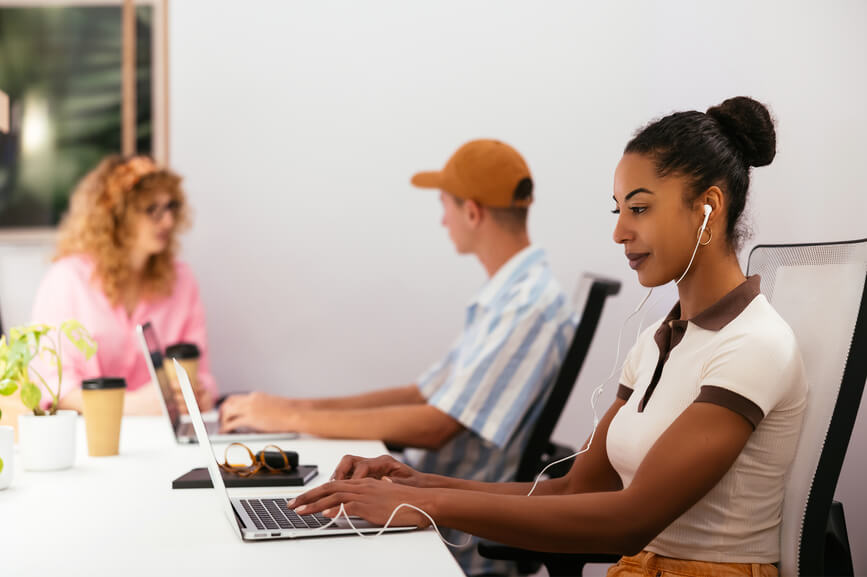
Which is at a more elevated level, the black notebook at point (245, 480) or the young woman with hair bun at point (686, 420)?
the young woman with hair bun at point (686, 420)

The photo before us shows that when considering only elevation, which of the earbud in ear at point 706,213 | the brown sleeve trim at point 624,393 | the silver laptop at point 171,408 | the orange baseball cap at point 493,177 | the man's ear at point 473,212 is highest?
the orange baseball cap at point 493,177

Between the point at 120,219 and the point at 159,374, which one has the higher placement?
the point at 120,219

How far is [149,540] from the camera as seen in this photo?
1.11m

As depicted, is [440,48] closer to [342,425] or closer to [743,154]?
[342,425]

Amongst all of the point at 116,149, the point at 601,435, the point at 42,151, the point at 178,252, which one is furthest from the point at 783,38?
the point at 42,151

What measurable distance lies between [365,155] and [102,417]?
1.50m

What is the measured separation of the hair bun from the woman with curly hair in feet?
6.05

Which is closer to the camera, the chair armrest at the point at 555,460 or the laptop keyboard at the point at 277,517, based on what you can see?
the laptop keyboard at the point at 277,517

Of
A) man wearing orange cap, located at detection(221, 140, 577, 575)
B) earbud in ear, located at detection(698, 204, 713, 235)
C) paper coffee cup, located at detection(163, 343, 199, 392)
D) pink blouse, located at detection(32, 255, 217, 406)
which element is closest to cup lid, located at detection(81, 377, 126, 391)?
man wearing orange cap, located at detection(221, 140, 577, 575)

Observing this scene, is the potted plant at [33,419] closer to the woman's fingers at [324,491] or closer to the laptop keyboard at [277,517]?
the laptop keyboard at [277,517]

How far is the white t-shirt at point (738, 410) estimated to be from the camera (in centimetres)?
112

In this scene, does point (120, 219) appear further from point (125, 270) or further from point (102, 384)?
point (102, 384)

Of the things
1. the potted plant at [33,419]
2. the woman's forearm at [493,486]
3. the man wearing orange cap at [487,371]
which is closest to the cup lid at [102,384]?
the potted plant at [33,419]

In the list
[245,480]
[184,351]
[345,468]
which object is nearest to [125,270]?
[184,351]
